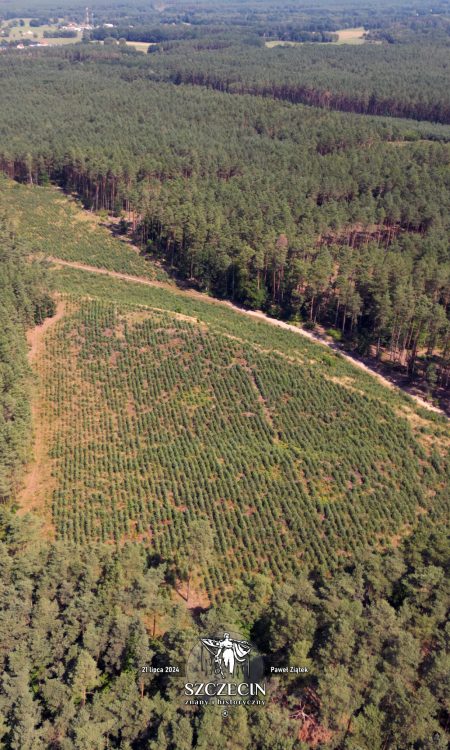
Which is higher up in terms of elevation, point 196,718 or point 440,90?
point 440,90

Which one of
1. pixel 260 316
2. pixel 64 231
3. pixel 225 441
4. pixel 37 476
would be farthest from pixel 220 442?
pixel 64 231

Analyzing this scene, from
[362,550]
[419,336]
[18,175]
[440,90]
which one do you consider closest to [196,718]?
[362,550]

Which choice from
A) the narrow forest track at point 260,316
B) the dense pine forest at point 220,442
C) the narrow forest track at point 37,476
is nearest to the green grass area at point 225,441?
the dense pine forest at point 220,442

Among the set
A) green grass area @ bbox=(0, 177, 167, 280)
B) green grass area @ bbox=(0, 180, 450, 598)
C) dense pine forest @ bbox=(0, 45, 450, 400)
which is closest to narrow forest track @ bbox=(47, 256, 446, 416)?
green grass area @ bbox=(0, 177, 167, 280)

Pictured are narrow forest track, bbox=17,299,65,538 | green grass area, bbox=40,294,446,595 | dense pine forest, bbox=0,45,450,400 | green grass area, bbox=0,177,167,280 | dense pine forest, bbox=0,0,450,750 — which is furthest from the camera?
green grass area, bbox=0,177,167,280

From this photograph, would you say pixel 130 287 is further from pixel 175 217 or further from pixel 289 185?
pixel 289 185

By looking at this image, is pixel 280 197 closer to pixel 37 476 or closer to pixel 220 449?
pixel 220 449

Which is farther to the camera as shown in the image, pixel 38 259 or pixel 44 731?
pixel 38 259

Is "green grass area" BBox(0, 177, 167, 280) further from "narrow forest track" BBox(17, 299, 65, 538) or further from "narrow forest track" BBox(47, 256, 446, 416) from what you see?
"narrow forest track" BBox(17, 299, 65, 538)
